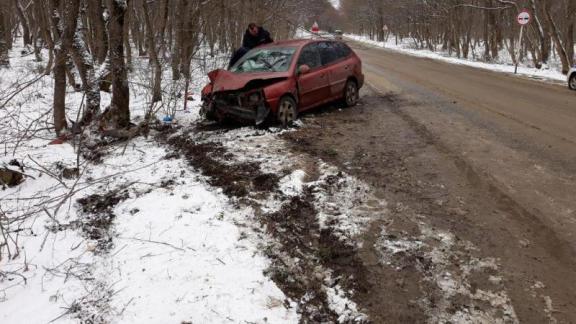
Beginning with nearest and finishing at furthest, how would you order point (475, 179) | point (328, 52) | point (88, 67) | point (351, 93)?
point (475, 179) → point (88, 67) → point (328, 52) → point (351, 93)

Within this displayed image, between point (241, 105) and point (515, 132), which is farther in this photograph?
point (241, 105)

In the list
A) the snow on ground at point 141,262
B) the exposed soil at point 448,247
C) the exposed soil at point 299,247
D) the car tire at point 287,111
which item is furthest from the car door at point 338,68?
the snow on ground at point 141,262

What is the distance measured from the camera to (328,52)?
10.3 meters

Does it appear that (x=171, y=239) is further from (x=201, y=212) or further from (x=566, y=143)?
(x=566, y=143)

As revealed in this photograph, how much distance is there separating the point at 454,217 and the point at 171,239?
2945mm

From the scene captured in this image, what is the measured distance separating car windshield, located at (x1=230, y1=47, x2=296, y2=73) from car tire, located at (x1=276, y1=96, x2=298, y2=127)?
649mm

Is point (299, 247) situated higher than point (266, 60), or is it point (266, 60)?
point (266, 60)

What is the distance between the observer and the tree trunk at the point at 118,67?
8.68 m

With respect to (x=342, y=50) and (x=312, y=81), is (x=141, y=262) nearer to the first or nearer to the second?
(x=312, y=81)

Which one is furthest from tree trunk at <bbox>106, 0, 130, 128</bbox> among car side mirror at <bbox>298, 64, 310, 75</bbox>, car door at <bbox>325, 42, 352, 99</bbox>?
car door at <bbox>325, 42, 352, 99</bbox>

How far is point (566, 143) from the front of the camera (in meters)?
7.54

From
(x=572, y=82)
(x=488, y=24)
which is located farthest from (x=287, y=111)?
(x=488, y=24)

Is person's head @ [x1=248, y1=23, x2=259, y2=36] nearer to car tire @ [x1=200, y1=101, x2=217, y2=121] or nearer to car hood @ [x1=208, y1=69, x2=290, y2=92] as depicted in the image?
car hood @ [x1=208, y1=69, x2=290, y2=92]

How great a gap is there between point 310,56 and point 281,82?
4.21 feet
